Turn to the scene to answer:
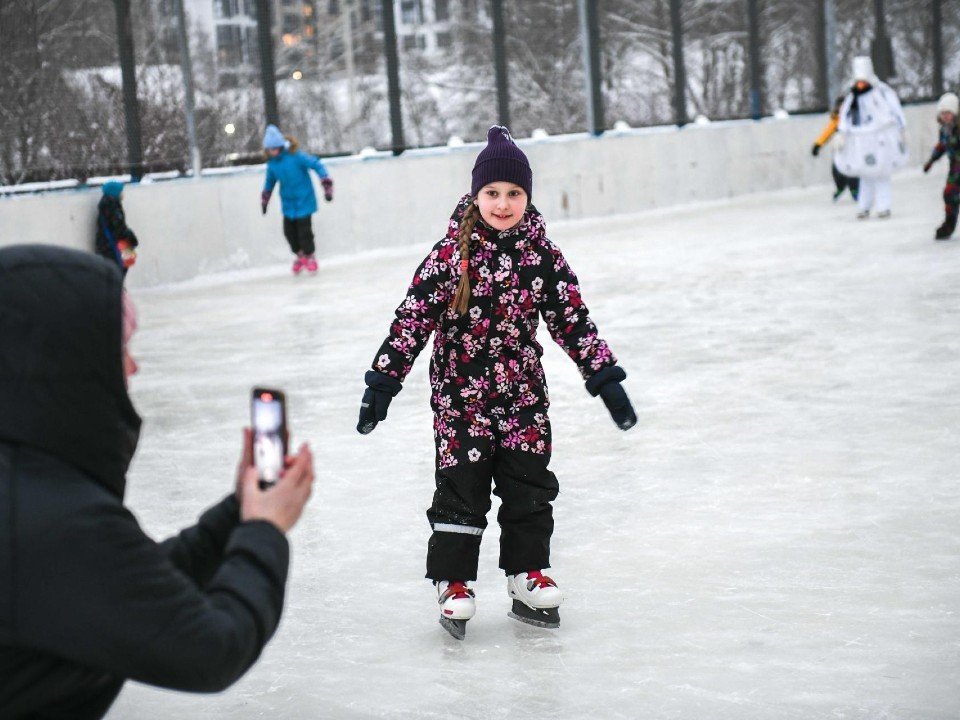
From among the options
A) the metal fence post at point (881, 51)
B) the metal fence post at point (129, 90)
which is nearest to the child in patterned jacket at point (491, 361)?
the metal fence post at point (129, 90)

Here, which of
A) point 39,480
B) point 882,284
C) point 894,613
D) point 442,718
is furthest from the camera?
point 882,284

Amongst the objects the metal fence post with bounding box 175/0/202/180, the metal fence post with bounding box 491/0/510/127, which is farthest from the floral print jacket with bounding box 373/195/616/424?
the metal fence post with bounding box 491/0/510/127

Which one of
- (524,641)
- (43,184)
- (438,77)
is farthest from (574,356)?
(438,77)

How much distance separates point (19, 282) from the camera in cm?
159

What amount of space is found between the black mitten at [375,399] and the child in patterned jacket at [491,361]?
0.01 meters

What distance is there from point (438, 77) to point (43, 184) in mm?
5357

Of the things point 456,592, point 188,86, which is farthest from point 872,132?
point 456,592

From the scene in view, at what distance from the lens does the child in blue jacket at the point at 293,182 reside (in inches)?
511

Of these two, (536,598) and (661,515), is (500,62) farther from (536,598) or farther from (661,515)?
(536,598)

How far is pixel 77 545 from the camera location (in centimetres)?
155

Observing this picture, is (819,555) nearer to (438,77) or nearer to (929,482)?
(929,482)

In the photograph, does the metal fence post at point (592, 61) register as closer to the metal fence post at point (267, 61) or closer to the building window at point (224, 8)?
the metal fence post at point (267, 61)

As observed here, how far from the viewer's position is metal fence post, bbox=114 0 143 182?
13039 millimetres

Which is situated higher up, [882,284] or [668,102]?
[668,102]
